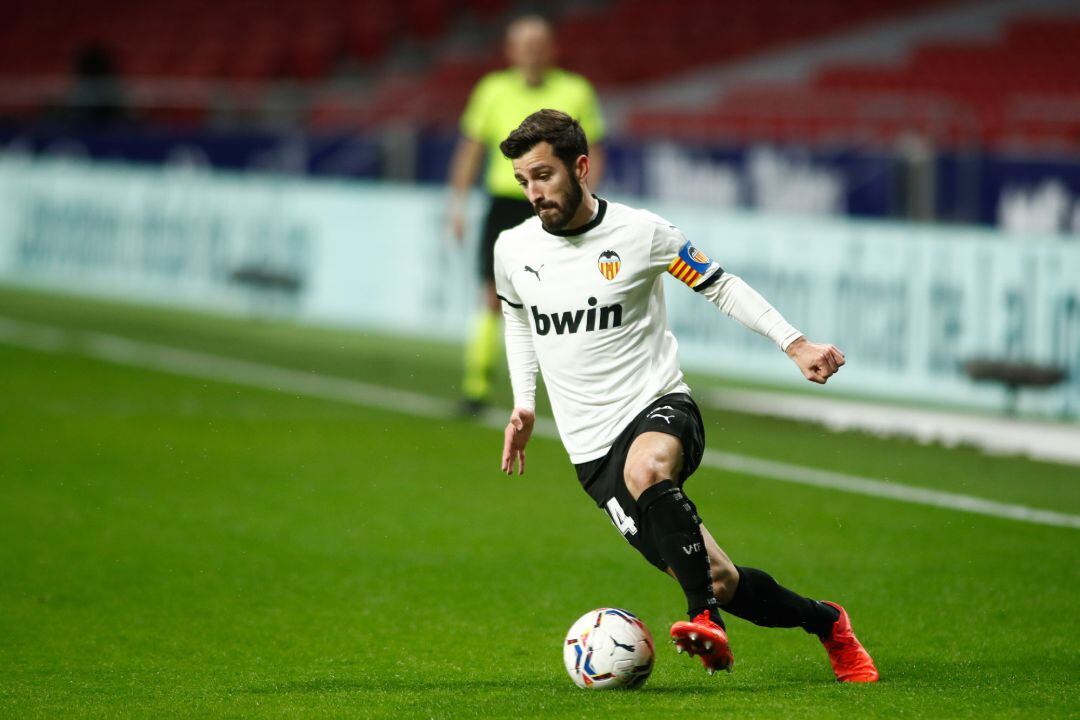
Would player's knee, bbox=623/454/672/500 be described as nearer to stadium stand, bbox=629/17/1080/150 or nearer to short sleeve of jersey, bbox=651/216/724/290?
short sleeve of jersey, bbox=651/216/724/290

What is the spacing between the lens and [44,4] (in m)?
33.4

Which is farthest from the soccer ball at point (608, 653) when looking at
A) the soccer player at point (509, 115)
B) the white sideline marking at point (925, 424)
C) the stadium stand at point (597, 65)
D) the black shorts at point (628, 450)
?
the stadium stand at point (597, 65)

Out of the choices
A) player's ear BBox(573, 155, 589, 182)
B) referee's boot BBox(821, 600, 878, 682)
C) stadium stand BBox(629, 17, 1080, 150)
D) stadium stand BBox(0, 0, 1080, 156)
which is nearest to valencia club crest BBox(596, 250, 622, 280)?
player's ear BBox(573, 155, 589, 182)

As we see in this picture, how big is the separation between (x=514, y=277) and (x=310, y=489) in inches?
155

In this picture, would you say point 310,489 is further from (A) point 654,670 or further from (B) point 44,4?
(B) point 44,4

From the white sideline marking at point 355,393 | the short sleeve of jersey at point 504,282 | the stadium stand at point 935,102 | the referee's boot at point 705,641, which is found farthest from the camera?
the stadium stand at point 935,102

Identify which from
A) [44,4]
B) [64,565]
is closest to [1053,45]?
[64,565]

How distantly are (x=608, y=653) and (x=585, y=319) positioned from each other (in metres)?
1.00

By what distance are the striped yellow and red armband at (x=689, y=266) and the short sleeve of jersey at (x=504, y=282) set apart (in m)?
0.52

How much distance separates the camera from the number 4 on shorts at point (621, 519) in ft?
17.5

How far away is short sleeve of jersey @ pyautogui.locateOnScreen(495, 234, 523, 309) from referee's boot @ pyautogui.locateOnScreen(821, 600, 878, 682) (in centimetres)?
135

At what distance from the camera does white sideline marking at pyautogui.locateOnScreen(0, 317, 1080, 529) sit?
913 centimetres

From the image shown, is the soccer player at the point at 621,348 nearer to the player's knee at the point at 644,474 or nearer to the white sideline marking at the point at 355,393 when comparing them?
the player's knee at the point at 644,474

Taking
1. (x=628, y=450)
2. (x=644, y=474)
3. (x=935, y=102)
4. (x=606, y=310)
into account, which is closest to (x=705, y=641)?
(x=644, y=474)
